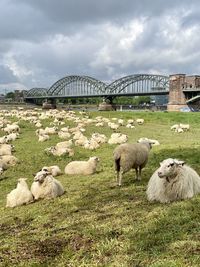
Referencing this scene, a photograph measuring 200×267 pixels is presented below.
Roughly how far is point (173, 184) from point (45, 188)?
13.3 ft

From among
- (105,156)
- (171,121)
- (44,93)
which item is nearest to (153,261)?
(105,156)

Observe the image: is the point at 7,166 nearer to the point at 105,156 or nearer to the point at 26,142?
the point at 105,156

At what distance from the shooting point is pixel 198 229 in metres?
7.05

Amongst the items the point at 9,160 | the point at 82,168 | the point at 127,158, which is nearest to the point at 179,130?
the point at 9,160

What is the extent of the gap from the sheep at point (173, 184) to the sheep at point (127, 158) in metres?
2.57

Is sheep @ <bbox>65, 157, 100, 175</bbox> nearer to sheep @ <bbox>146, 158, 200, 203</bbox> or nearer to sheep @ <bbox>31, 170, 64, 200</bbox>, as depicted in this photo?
sheep @ <bbox>31, 170, 64, 200</bbox>

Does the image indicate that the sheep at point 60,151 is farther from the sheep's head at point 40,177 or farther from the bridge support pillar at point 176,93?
the bridge support pillar at point 176,93

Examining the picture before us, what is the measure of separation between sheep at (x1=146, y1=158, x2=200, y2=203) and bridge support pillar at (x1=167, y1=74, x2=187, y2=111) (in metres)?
99.7

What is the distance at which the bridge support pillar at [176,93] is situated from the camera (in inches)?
4304

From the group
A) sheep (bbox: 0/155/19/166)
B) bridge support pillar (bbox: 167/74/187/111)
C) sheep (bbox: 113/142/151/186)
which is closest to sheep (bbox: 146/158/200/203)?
sheep (bbox: 113/142/151/186)

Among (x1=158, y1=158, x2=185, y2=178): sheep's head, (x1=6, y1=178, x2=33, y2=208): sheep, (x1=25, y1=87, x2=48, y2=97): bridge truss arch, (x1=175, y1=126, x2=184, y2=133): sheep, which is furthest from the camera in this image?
(x1=25, y1=87, x2=48, y2=97): bridge truss arch

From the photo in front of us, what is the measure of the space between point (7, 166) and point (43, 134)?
11.0m

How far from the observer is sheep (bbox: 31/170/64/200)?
37.8 ft

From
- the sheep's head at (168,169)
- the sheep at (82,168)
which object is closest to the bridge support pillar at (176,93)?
the sheep at (82,168)
